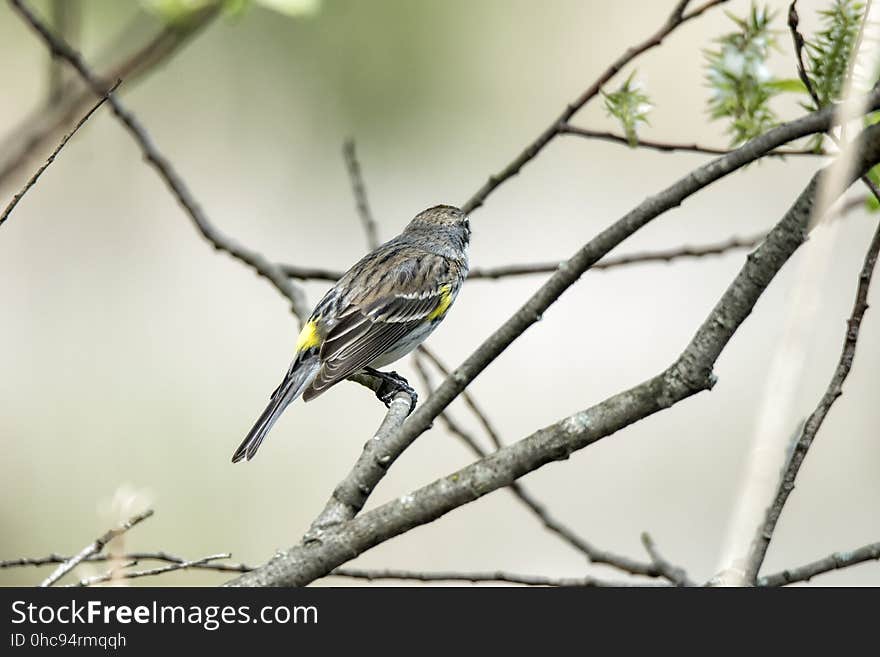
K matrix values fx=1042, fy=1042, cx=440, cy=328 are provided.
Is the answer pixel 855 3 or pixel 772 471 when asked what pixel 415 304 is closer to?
pixel 855 3

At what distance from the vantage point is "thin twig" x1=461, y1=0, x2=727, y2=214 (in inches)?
136

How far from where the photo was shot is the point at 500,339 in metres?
2.42

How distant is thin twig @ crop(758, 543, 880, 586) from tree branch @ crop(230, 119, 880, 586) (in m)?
0.58

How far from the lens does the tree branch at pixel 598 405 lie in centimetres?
216

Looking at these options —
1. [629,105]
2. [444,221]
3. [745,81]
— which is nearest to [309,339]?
[444,221]

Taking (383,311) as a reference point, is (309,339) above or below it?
below

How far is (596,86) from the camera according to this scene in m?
3.66

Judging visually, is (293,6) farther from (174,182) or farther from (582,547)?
(582,547)

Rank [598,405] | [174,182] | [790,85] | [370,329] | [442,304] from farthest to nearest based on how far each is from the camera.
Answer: [442,304]
[370,329]
[174,182]
[790,85]
[598,405]

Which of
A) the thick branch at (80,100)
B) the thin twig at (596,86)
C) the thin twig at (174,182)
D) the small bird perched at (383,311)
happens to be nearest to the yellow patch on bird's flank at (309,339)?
the small bird perched at (383,311)

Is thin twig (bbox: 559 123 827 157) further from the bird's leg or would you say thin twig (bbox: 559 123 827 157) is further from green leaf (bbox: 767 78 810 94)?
the bird's leg

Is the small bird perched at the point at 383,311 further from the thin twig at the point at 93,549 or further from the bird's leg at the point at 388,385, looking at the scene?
the thin twig at the point at 93,549

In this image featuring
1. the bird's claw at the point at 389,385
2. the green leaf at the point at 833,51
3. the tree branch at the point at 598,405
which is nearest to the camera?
the tree branch at the point at 598,405

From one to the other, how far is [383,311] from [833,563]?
373 centimetres
